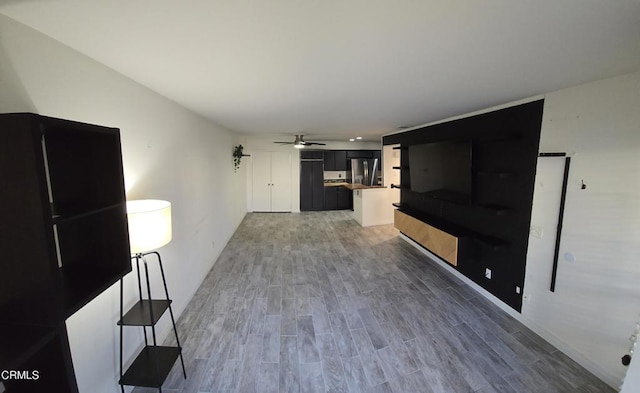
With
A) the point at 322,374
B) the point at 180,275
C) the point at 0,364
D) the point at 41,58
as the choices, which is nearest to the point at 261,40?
the point at 41,58

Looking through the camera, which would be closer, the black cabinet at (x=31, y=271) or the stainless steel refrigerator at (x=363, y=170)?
the black cabinet at (x=31, y=271)

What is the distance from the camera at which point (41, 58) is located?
1.23 metres

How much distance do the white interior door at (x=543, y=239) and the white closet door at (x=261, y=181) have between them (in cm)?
684

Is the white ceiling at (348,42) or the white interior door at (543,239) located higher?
the white ceiling at (348,42)

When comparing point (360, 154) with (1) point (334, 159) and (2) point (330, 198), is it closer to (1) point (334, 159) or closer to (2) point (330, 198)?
(1) point (334, 159)

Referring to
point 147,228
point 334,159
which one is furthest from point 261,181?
point 147,228

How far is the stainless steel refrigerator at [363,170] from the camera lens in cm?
831

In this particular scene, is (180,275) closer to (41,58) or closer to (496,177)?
(41,58)

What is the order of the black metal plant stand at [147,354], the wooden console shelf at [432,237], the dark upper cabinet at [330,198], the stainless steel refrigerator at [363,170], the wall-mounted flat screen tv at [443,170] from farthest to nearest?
1. the dark upper cabinet at [330,198]
2. the stainless steel refrigerator at [363,170]
3. the wooden console shelf at [432,237]
4. the wall-mounted flat screen tv at [443,170]
5. the black metal plant stand at [147,354]

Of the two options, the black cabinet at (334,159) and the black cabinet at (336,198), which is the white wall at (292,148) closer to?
the black cabinet at (334,159)

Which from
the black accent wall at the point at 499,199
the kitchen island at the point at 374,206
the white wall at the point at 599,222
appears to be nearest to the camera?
the white wall at the point at 599,222

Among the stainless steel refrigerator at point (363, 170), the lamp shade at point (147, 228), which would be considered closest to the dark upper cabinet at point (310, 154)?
the stainless steel refrigerator at point (363, 170)

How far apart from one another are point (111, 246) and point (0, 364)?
64 cm

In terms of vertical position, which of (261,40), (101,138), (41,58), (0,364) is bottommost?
(0,364)
